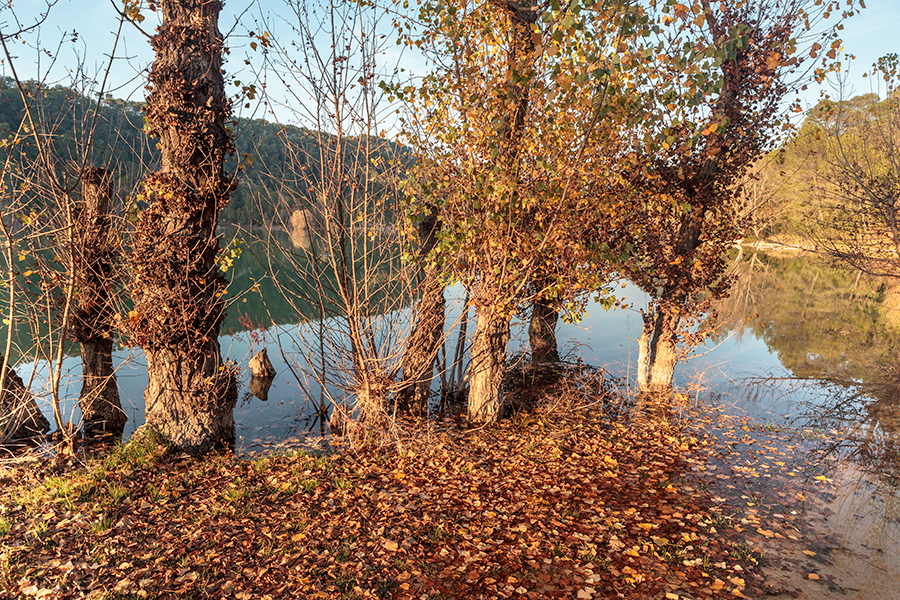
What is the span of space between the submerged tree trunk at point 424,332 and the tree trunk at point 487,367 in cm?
75

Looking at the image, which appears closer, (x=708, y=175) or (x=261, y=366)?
(x=708, y=175)

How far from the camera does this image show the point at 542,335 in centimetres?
1319

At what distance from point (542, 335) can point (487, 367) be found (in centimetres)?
463

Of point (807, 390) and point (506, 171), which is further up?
point (506, 171)

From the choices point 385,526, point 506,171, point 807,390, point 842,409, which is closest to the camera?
point 385,526

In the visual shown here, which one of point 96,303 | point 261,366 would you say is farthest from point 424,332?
point 261,366

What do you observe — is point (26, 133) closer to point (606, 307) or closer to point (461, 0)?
point (461, 0)

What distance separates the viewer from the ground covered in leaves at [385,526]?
448cm

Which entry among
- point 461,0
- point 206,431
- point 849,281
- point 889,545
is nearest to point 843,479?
point 889,545

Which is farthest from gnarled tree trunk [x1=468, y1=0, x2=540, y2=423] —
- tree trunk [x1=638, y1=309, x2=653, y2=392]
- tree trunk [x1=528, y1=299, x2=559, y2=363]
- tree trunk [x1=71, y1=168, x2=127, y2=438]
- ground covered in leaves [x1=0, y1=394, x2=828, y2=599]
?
tree trunk [x1=71, y1=168, x2=127, y2=438]

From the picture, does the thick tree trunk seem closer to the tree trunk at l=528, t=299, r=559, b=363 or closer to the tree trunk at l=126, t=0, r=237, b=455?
the tree trunk at l=126, t=0, r=237, b=455

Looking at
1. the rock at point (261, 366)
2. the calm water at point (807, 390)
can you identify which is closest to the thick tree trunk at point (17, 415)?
the calm water at point (807, 390)

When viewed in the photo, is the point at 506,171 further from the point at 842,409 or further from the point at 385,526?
the point at 842,409

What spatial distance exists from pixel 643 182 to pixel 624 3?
14.9 ft
